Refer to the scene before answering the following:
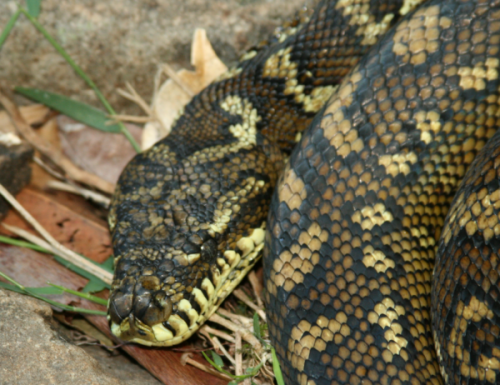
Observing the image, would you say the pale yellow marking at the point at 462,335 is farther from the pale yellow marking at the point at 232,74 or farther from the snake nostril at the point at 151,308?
the pale yellow marking at the point at 232,74

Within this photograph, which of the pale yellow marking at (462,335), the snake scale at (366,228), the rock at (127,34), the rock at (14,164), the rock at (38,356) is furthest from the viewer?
the rock at (127,34)

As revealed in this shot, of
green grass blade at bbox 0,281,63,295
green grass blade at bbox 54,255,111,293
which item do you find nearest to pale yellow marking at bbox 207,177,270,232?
green grass blade at bbox 54,255,111,293

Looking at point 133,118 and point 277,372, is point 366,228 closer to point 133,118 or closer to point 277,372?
point 277,372

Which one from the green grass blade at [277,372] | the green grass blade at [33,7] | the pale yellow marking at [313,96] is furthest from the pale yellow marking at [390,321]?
the green grass blade at [33,7]

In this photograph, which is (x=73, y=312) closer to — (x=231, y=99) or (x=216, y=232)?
(x=216, y=232)

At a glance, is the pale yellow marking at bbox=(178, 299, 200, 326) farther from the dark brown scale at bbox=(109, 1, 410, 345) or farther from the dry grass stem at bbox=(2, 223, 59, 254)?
the dry grass stem at bbox=(2, 223, 59, 254)

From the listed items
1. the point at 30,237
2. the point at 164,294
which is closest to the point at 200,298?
the point at 164,294

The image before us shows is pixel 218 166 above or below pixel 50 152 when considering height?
above
